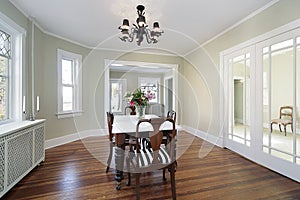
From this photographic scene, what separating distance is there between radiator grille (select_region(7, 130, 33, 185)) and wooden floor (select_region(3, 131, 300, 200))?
0.18 meters

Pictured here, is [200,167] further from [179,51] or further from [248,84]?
[179,51]

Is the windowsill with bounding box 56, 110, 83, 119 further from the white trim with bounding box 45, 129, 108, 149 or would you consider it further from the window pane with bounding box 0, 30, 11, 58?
the window pane with bounding box 0, 30, 11, 58

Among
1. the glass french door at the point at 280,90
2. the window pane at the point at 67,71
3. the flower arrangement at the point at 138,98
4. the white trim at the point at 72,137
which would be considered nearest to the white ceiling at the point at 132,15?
the window pane at the point at 67,71

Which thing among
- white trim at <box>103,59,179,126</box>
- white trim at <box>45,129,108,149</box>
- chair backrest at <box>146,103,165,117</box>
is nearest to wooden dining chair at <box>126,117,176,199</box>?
white trim at <box>45,129,108,149</box>

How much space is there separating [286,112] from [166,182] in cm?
199

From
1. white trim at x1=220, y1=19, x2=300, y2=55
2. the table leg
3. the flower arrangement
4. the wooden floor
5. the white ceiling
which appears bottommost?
the wooden floor

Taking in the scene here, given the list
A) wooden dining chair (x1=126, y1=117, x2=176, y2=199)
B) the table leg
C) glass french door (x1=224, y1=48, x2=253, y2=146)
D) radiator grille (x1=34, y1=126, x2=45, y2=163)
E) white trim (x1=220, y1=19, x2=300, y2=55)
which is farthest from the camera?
glass french door (x1=224, y1=48, x2=253, y2=146)

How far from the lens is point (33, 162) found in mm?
2439

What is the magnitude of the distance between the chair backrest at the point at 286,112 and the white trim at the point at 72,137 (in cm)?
409

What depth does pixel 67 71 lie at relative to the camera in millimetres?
4262

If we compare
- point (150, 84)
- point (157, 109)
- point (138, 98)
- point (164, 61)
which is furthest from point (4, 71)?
point (150, 84)

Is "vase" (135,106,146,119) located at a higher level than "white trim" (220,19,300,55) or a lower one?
lower

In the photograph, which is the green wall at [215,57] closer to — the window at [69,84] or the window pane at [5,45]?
the window at [69,84]

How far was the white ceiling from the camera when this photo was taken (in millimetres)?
2525
